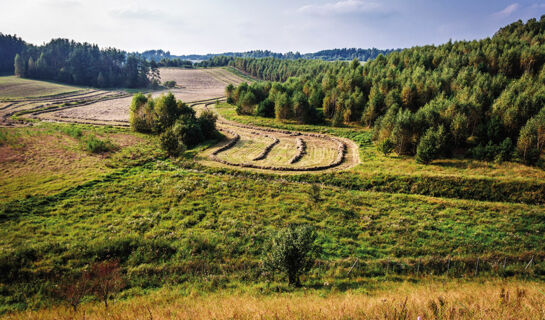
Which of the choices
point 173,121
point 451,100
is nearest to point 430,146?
point 451,100

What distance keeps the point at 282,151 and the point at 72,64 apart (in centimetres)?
16099

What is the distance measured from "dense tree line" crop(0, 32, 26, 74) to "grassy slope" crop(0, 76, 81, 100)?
29.7m

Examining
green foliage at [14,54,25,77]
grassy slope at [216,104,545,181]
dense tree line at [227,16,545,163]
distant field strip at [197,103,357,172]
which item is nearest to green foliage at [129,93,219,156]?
distant field strip at [197,103,357,172]

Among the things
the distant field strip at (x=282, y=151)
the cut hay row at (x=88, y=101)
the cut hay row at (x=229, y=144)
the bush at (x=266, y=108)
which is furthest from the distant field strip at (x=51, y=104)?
the bush at (x=266, y=108)

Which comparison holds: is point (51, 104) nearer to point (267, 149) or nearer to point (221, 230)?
point (267, 149)

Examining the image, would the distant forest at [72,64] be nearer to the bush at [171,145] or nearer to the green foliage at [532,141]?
the bush at [171,145]

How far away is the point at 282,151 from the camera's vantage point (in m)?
51.5

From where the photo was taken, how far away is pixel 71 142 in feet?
171

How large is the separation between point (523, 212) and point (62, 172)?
61.9m

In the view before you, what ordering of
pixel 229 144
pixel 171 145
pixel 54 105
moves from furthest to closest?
pixel 54 105, pixel 229 144, pixel 171 145

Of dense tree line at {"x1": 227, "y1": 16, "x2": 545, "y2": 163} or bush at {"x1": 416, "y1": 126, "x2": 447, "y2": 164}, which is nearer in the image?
bush at {"x1": 416, "y1": 126, "x2": 447, "y2": 164}

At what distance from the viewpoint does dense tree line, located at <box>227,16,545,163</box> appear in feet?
147

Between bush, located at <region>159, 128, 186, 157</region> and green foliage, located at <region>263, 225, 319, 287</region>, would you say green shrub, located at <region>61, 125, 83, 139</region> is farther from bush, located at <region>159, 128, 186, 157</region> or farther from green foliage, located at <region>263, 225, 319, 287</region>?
green foliage, located at <region>263, 225, 319, 287</region>

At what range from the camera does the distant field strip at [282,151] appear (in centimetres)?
4412
